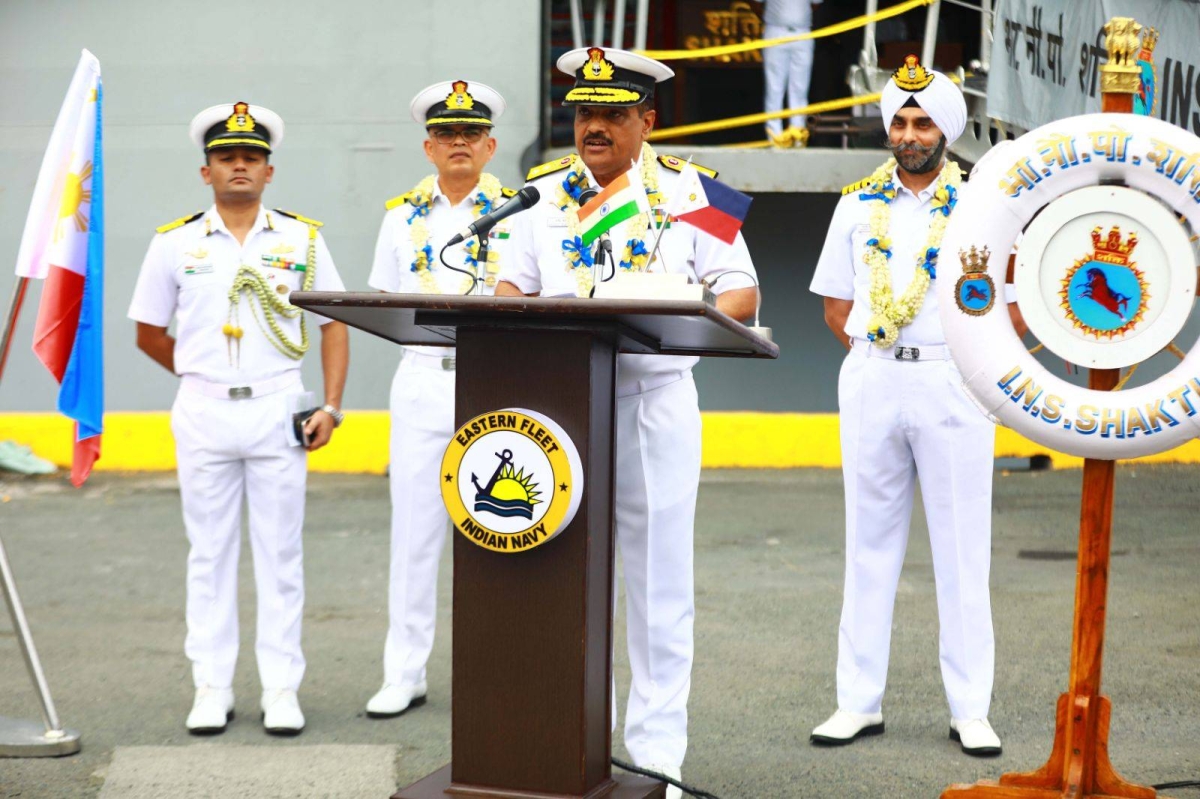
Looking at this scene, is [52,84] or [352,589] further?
[52,84]

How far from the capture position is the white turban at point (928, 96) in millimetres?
5078

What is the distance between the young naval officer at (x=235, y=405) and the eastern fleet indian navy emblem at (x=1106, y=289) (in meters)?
2.58

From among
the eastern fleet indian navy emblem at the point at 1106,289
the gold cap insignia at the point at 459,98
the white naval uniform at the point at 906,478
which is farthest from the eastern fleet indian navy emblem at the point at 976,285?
the gold cap insignia at the point at 459,98

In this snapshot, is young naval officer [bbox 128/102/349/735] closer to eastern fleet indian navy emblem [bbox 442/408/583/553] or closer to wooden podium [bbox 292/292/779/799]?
wooden podium [bbox 292/292/779/799]

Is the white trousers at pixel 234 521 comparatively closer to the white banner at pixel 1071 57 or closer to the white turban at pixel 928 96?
the white turban at pixel 928 96

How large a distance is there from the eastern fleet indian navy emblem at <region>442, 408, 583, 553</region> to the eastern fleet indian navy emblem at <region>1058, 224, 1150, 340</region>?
1405mm

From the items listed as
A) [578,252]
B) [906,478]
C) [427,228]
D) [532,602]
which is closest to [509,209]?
[578,252]

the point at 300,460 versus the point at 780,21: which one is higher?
the point at 780,21

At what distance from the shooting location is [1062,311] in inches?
159

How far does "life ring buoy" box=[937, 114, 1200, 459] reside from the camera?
3934 mm

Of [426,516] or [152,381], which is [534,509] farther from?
[152,381]

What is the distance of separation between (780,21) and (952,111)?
6285 mm

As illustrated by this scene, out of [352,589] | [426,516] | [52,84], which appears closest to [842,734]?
[426,516]

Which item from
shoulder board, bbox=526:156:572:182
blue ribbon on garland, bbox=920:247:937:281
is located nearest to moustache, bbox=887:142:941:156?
blue ribbon on garland, bbox=920:247:937:281
